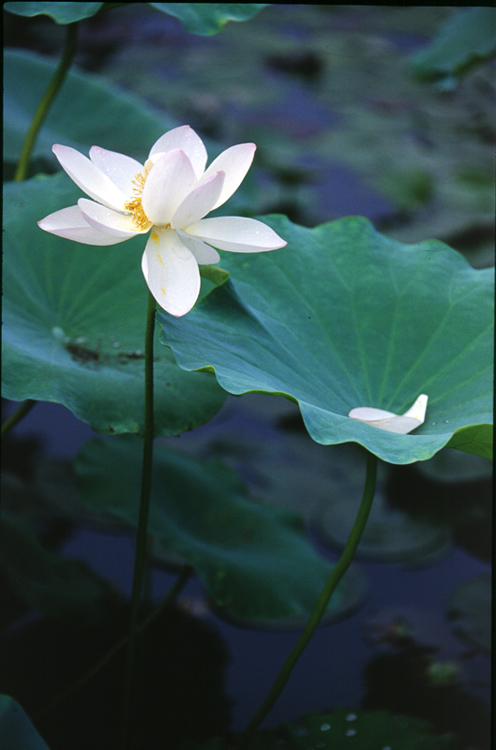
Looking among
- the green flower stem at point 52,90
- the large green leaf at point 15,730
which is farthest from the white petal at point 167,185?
the green flower stem at point 52,90

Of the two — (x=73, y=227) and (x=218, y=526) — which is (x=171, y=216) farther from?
(x=218, y=526)

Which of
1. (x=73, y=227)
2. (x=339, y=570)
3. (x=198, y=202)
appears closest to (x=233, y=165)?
(x=198, y=202)

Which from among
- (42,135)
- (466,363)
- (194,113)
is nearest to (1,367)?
(466,363)

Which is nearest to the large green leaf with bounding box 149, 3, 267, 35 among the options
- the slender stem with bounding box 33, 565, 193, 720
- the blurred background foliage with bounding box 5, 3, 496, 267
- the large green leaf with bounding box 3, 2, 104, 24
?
the large green leaf with bounding box 3, 2, 104, 24

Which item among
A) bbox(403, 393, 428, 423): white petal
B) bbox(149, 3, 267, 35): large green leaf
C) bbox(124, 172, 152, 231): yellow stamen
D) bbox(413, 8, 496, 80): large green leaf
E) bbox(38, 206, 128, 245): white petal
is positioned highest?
bbox(413, 8, 496, 80): large green leaf

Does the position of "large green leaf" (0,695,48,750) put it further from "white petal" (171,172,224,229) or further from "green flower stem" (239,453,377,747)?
"white petal" (171,172,224,229)

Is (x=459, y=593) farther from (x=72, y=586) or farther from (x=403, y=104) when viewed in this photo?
(x=403, y=104)
